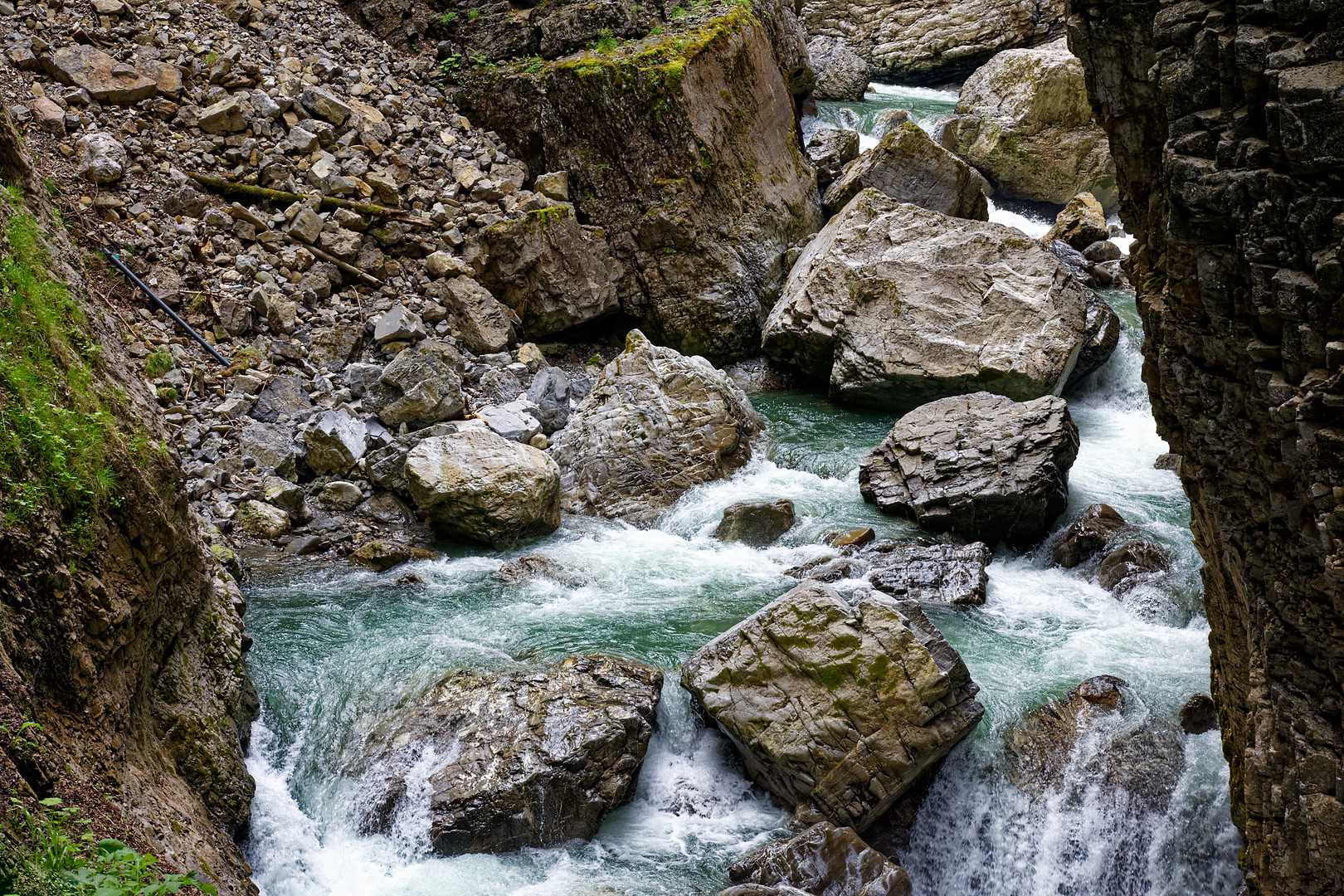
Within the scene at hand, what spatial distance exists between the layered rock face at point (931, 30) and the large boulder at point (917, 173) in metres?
8.95

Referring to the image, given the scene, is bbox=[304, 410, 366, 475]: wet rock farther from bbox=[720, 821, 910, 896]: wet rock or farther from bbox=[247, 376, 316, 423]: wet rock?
bbox=[720, 821, 910, 896]: wet rock

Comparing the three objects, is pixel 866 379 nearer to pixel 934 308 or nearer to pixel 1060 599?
pixel 934 308

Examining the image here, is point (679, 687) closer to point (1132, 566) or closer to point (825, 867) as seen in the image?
point (825, 867)

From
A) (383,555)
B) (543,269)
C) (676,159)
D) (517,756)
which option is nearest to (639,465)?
(383,555)

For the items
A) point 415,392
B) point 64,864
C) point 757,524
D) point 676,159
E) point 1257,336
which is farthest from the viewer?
point 676,159

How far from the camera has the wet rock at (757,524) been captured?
30.4 feet

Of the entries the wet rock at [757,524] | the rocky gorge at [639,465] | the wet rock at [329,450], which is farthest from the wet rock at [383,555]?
the wet rock at [757,524]

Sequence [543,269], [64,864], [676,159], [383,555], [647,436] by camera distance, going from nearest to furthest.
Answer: [64,864] → [383,555] → [647,436] → [543,269] → [676,159]

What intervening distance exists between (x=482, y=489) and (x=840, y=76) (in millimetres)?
14963

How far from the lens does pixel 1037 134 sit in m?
17.2

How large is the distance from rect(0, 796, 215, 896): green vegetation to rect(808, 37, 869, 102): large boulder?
19.4m

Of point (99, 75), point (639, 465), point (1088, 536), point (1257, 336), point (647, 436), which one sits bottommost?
point (1088, 536)

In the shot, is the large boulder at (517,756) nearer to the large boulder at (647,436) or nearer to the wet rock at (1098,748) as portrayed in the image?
the wet rock at (1098,748)

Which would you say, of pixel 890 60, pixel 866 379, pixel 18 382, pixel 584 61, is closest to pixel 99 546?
pixel 18 382
